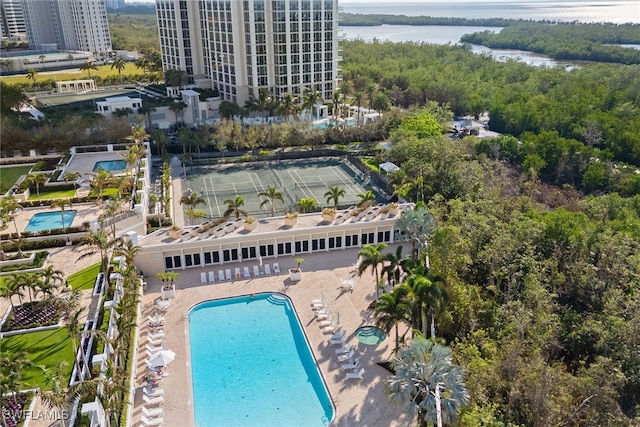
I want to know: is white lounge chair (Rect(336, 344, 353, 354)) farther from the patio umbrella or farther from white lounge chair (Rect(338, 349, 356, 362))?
the patio umbrella

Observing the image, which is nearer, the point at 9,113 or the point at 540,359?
the point at 540,359

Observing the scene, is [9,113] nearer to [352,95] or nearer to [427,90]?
[352,95]

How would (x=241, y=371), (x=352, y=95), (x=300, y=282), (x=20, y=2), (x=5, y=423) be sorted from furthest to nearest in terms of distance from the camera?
1. (x=20, y=2)
2. (x=352, y=95)
3. (x=300, y=282)
4. (x=241, y=371)
5. (x=5, y=423)

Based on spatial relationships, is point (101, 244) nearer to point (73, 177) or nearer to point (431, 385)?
point (73, 177)

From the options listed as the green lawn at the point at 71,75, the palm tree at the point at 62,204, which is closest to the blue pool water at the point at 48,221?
the palm tree at the point at 62,204

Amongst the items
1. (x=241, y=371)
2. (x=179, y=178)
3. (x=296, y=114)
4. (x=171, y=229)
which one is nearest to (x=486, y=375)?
(x=241, y=371)

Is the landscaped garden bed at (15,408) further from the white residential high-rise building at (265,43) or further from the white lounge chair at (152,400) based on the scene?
the white residential high-rise building at (265,43)

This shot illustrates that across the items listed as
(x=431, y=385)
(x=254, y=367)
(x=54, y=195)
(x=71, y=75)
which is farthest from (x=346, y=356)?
(x=71, y=75)
